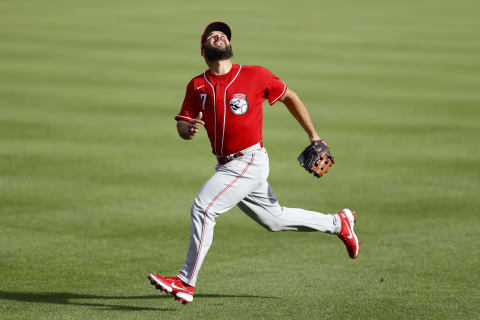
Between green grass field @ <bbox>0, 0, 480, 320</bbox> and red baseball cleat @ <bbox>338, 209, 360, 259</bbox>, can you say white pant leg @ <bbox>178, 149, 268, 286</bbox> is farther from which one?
red baseball cleat @ <bbox>338, 209, 360, 259</bbox>

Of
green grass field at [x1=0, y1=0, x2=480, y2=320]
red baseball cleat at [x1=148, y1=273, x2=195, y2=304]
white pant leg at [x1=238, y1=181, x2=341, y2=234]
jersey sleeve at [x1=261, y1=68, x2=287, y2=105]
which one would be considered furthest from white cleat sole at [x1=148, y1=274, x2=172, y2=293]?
jersey sleeve at [x1=261, y1=68, x2=287, y2=105]

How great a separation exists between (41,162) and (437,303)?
7503 millimetres

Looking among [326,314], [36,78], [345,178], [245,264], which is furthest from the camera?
[36,78]

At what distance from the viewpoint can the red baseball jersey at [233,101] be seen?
19.9 ft

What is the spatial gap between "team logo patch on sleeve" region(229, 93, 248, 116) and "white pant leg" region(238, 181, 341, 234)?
0.64m

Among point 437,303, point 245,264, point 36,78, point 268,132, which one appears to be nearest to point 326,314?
point 437,303

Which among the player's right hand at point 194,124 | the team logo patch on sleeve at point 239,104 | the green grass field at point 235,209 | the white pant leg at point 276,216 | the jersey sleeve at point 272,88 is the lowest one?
the green grass field at point 235,209

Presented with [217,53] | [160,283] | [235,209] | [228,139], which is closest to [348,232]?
[228,139]

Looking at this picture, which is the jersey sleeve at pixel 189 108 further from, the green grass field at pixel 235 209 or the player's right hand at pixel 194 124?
the green grass field at pixel 235 209

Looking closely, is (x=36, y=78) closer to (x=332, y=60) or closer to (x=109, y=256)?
(x=332, y=60)

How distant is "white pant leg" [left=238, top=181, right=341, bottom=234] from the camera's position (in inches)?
251

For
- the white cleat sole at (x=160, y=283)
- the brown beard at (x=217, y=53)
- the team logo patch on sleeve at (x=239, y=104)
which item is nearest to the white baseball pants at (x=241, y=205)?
the white cleat sole at (x=160, y=283)

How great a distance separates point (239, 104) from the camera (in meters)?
6.07

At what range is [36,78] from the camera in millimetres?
19734
